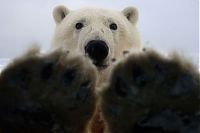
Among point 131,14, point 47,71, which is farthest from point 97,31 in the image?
point 47,71

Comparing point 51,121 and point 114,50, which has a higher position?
point 114,50

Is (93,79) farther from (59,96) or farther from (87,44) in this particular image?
(87,44)

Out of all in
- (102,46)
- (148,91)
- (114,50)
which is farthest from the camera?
(114,50)

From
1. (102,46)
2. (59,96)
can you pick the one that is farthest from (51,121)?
(102,46)

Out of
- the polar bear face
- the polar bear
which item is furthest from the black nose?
the polar bear

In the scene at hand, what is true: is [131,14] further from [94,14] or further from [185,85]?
[185,85]

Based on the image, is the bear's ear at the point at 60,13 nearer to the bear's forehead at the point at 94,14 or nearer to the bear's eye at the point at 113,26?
the bear's forehead at the point at 94,14

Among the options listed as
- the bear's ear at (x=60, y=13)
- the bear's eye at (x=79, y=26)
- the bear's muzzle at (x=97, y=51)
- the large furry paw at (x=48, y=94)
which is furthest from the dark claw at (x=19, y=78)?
the bear's ear at (x=60, y=13)

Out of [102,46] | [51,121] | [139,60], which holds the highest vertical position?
[102,46]
